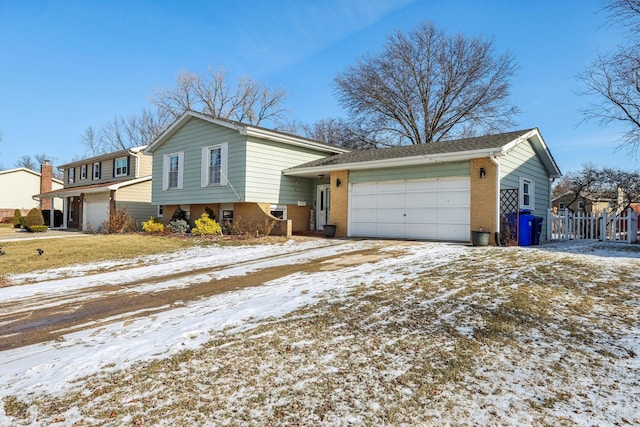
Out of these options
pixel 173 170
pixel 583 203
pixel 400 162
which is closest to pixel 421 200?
pixel 400 162

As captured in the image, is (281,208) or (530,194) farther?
(281,208)

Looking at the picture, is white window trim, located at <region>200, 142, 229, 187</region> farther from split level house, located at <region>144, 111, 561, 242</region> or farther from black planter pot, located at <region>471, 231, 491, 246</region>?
black planter pot, located at <region>471, 231, 491, 246</region>

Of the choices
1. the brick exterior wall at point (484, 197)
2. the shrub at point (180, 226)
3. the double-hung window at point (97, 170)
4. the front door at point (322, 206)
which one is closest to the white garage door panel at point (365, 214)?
the front door at point (322, 206)

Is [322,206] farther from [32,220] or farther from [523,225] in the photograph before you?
[32,220]

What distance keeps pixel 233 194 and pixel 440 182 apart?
27.7ft

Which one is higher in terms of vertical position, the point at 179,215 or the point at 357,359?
the point at 179,215

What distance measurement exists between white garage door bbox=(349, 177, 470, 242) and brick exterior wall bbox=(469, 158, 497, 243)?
0.28 metres

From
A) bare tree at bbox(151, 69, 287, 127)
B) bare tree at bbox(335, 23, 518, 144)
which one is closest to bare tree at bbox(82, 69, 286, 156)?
bare tree at bbox(151, 69, 287, 127)

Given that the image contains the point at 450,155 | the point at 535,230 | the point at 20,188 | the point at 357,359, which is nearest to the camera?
the point at 357,359

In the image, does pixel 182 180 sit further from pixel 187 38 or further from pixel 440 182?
pixel 440 182

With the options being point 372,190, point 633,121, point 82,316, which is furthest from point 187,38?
point 633,121

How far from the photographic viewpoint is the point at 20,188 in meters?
35.2

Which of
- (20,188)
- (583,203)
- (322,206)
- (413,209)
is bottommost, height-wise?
(413,209)

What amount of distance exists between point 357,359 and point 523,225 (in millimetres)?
10365
